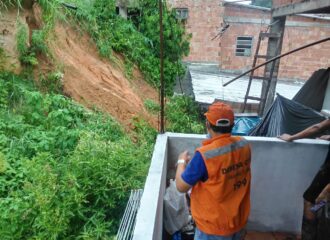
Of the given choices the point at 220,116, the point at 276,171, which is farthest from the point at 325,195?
the point at 220,116

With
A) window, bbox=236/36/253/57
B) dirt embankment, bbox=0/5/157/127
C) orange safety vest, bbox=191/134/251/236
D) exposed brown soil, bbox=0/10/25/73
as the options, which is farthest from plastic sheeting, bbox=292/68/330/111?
window, bbox=236/36/253/57

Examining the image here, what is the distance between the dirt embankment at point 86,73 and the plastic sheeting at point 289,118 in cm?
217

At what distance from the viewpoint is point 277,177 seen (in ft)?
10.1

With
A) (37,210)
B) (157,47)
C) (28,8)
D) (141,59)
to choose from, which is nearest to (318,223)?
(37,210)

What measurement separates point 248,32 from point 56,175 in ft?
50.6

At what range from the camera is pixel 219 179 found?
1.87 meters

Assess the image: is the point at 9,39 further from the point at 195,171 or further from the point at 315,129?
the point at 315,129

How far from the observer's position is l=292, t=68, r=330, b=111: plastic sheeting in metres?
6.30

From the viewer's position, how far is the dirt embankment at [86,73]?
4513 mm

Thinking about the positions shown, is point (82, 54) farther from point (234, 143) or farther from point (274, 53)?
point (274, 53)

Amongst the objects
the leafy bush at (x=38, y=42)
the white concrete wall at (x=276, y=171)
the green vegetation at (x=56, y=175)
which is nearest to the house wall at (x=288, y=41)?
the leafy bush at (x=38, y=42)

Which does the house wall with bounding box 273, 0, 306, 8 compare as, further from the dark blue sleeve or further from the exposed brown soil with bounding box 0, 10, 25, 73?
the dark blue sleeve

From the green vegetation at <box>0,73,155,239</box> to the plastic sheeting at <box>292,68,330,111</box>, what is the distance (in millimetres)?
4824

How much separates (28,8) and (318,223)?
4.72 metres
